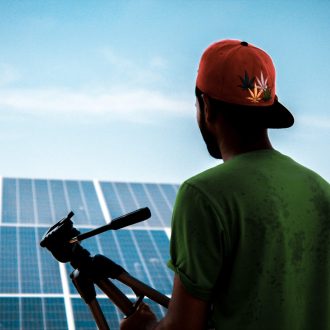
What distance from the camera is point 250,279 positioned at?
57.7 inches

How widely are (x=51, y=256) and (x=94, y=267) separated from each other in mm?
9606

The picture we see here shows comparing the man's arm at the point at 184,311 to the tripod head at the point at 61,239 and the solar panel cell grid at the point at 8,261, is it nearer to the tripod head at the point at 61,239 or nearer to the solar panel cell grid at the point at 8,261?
the tripod head at the point at 61,239

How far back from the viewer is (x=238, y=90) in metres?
1.53

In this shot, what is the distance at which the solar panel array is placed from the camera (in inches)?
384

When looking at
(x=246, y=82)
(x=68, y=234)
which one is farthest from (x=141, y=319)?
(x=246, y=82)

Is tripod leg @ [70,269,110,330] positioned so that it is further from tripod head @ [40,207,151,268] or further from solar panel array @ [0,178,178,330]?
solar panel array @ [0,178,178,330]

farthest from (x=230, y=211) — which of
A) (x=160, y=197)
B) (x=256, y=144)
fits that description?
(x=160, y=197)

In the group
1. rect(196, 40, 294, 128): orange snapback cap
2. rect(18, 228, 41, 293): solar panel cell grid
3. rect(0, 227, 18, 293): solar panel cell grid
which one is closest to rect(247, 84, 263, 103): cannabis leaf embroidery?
rect(196, 40, 294, 128): orange snapback cap

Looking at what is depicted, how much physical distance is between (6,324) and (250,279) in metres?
8.47

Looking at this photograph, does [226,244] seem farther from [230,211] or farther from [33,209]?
[33,209]

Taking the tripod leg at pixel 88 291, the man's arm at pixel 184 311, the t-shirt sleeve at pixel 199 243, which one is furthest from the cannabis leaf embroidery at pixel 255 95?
the tripod leg at pixel 88 291

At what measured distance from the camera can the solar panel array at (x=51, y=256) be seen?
32.0 feet

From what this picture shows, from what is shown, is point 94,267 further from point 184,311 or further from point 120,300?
point 184,311

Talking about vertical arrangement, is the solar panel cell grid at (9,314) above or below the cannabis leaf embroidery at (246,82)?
below
